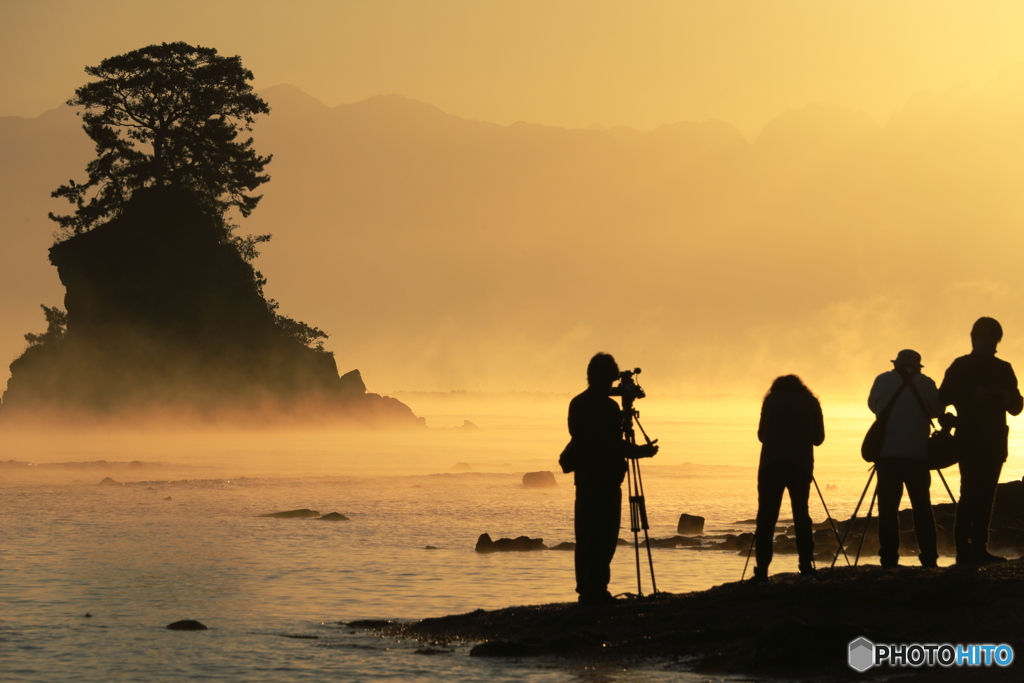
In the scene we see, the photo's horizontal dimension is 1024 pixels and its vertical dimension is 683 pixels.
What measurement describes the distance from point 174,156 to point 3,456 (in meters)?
21.5

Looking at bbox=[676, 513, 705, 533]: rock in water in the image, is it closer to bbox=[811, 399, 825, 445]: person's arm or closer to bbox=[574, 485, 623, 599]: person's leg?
bbox=[574, 485, 623, 599]: person's leg

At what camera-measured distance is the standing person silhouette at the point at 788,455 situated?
443 inches

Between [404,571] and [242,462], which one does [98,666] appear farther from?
[242,462]

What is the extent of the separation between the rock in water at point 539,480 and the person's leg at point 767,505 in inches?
1695

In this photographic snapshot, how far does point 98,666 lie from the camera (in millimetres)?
11508

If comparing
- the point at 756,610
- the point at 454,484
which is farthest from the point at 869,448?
the point at 454,484

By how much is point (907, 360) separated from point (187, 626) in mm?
8659

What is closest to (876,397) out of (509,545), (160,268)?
(509,545)

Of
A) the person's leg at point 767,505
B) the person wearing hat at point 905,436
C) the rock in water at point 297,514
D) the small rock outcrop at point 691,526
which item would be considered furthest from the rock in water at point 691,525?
the person's leg at point 767,505

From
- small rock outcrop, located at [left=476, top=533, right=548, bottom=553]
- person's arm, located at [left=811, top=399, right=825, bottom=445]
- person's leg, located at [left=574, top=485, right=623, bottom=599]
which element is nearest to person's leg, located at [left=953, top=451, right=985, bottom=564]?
person's arm, located at [left=811, top=399, right=825, bottom=445]

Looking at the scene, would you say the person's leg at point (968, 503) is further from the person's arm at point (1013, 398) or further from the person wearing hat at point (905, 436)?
the person's arm at point (1013, 398)

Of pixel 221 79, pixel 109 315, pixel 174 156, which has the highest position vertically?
pixel 221 79

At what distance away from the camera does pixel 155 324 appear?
65.0 meters

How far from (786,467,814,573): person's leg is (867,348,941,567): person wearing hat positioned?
77 centimetres
